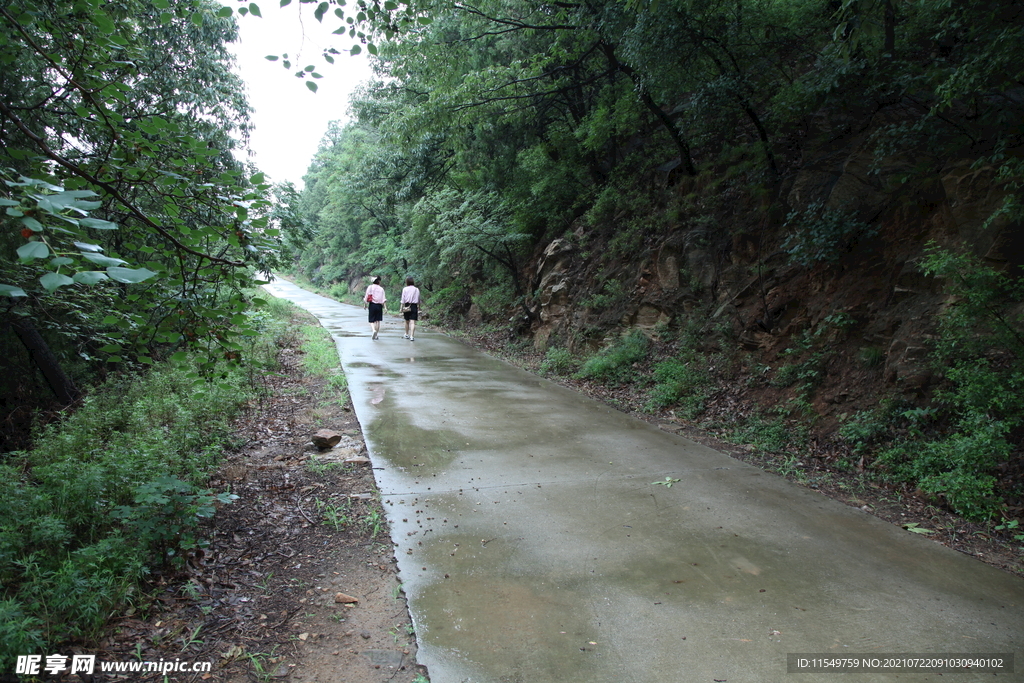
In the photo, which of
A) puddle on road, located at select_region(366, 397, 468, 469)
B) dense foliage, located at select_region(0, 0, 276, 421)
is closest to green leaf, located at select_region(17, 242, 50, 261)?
dense foliage, located at select_region(0, 0, 276, 421)

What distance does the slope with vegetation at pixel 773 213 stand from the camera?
5.16 meters

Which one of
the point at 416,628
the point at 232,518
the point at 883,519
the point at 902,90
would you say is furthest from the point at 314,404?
the point at 902,90

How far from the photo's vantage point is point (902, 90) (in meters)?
6.86

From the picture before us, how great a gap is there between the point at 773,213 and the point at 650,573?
6772mm

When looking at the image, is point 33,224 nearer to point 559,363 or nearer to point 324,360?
point 559,363

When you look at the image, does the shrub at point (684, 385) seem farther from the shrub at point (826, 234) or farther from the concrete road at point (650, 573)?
the shrub at point (826, 234)

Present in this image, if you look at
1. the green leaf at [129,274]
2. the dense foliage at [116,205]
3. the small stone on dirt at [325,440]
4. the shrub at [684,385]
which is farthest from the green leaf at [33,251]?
the shrub at [684,385]

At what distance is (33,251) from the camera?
1.81 m

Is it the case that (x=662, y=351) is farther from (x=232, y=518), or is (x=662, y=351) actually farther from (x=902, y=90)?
(x=232, y=518)

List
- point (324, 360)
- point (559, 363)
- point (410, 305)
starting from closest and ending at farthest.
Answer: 1. point (559, 363)
2. point (324, 360)
3. point (410, 305)

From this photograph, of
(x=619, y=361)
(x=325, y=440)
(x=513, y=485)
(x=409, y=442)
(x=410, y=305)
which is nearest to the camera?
(x=513, y=485)

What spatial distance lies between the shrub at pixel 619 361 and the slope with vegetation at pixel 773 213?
0.04 m

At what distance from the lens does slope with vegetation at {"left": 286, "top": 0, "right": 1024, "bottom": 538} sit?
16.9 ft

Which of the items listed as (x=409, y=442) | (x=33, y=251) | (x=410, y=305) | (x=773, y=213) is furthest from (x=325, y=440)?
(x=410, y=305)
